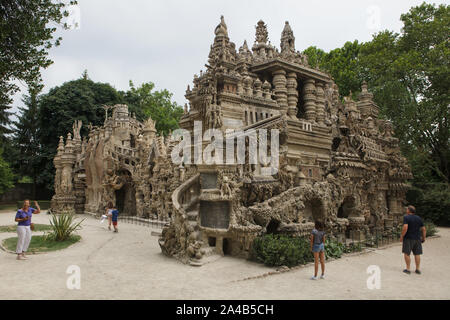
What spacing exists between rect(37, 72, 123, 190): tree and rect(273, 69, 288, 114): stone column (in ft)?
88.5

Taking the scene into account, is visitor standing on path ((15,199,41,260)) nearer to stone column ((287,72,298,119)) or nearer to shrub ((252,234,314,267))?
shrub ((252,234,314,267))

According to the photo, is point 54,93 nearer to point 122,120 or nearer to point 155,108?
point 155,108

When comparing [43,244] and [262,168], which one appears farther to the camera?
[43,244]

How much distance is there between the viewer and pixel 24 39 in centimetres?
1296

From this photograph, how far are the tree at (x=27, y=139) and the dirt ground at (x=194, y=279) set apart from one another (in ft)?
110

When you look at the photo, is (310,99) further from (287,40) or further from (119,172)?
(119,172)

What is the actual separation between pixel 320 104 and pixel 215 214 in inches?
410

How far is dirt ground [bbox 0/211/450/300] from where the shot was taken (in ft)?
25.5

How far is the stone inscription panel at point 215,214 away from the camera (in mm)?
11359

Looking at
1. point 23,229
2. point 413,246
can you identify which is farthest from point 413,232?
point 23,229
